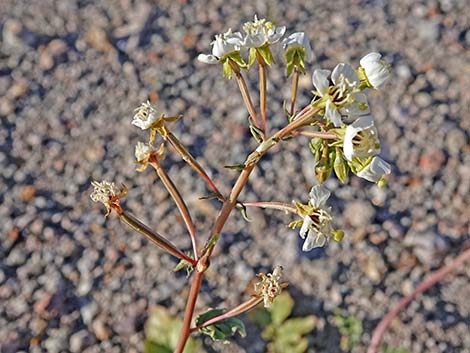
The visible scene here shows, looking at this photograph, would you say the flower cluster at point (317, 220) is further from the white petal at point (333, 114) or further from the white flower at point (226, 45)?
the white flower at point (226, 45)

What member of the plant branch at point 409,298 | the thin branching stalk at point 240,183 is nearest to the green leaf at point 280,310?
the plant branch at point 409,298

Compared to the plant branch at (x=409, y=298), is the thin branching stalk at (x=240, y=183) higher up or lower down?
higher up

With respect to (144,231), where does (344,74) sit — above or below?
above

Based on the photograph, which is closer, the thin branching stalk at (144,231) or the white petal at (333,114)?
the white petal at (333,114)

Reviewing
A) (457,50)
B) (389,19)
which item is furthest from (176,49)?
(457,50)

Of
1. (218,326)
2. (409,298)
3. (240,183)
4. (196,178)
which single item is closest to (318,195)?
(240,183)

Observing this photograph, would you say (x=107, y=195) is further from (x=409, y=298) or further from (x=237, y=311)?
(x=409, y=298)

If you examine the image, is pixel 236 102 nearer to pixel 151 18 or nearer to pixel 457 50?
pixel 151 18

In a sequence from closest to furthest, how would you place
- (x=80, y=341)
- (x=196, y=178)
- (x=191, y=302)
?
(x=191, y=302), (x=80, y=341), (x=196, y=178)
